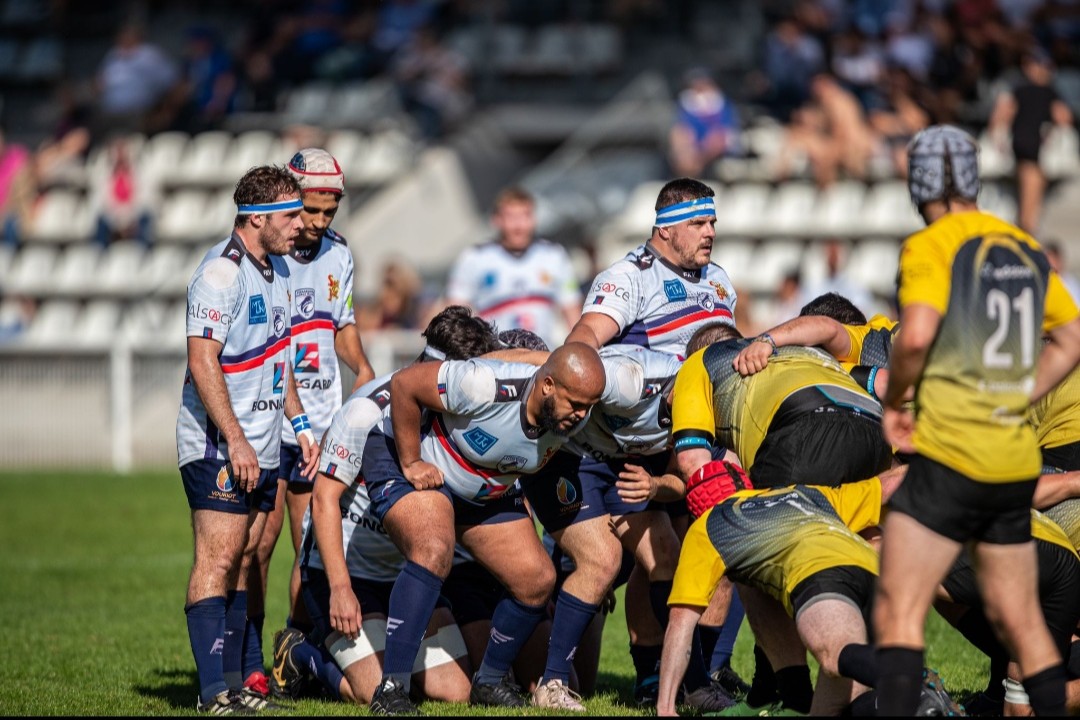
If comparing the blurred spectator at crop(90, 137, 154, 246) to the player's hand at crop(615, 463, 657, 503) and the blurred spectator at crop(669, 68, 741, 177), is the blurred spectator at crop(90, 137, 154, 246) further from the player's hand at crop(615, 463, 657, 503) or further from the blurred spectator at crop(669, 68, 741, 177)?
the player's hand at crop(615, 463, 657, 503)

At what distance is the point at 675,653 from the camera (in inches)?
233

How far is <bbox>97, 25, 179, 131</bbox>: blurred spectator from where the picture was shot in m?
23.0

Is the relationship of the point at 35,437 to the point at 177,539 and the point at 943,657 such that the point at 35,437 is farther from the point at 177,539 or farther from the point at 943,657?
the point at 943,657

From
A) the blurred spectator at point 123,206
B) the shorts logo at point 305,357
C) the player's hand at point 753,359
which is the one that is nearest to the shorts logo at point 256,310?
the shorts logo at point 305,357

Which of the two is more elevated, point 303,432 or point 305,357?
point 305,357

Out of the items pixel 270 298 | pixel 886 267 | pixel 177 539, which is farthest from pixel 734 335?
pixel 886 267

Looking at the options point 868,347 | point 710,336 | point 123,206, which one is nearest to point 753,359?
point 710,336

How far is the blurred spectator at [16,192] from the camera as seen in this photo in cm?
2309

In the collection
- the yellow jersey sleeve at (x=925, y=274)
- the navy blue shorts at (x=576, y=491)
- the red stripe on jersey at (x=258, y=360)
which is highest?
the yellow jersey sleeve at (x=925, y=274)

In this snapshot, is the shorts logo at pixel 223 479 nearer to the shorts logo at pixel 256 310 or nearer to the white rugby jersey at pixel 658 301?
the shorts logo at pixel 256 310

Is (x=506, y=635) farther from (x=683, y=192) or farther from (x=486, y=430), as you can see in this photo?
(x=683, y=192)

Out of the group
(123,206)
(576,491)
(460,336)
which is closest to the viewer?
(460,336)

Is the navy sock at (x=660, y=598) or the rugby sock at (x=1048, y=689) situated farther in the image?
the navy sock at (x=660, y=598)

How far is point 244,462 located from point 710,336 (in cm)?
225
